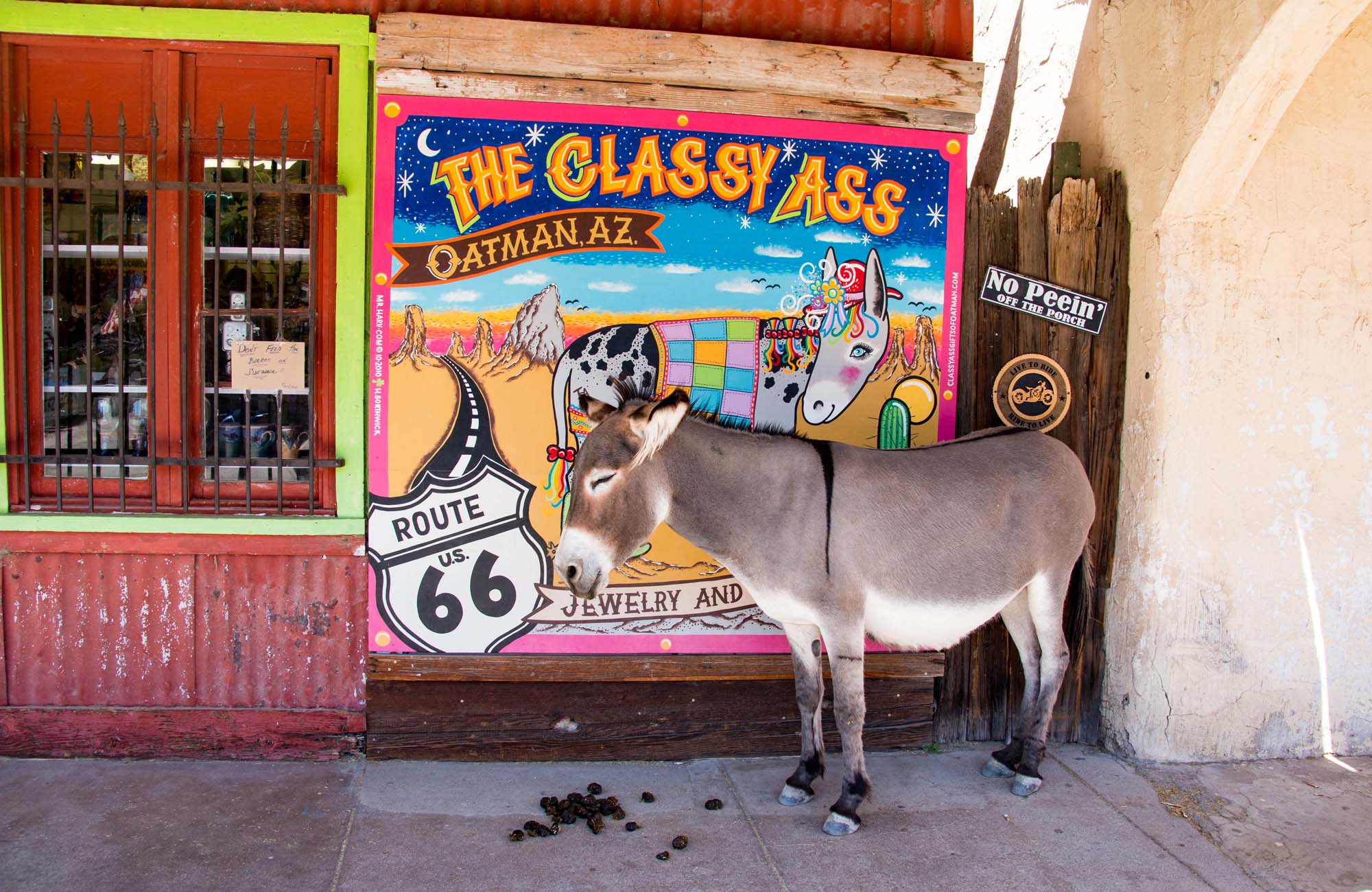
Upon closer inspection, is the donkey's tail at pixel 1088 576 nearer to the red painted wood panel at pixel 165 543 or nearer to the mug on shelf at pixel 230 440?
the red painted wood panel at pixel 165 543

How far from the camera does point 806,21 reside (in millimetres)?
Result: 4258

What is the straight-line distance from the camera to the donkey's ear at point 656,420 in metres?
3.25

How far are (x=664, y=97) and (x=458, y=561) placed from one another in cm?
235

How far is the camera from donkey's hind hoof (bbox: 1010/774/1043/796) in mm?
3908

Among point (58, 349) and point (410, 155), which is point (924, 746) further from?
point (58, 349)

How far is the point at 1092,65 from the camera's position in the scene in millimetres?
4500

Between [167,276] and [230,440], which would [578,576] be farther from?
[167,276]

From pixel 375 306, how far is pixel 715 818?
268 centimetres

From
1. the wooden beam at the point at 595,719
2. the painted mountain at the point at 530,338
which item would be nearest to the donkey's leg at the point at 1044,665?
the wooden beam at the point at 595,719

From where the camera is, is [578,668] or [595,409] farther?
[578,668]

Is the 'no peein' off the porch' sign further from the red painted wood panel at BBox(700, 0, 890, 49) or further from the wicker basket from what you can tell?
the wicker basket

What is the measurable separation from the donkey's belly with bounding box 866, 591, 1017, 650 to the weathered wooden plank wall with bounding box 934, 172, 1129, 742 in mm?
967

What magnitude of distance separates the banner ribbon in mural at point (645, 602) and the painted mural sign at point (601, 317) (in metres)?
0.01

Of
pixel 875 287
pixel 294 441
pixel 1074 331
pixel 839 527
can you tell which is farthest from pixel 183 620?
pixel 1074 331
